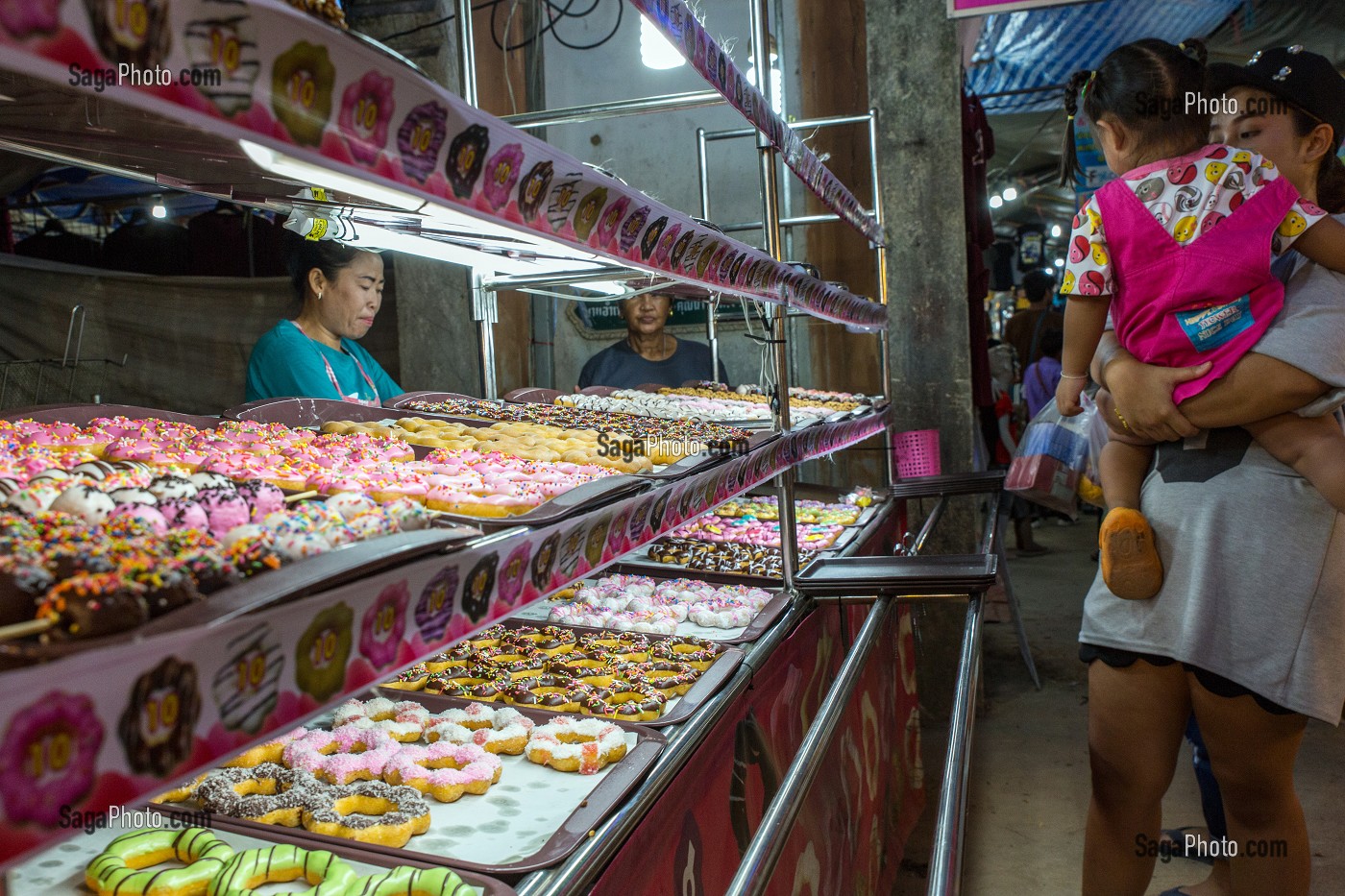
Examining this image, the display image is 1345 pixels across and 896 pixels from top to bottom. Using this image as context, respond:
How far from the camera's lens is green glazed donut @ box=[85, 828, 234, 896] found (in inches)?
45.4

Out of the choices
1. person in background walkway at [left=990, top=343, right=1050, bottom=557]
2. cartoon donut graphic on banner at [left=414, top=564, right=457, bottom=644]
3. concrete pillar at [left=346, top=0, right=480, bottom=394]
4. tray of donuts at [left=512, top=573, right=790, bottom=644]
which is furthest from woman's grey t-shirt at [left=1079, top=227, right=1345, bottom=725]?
person in background walkway at [left=990, top=343, right=1050, bottom=557]

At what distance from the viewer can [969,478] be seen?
157 inches

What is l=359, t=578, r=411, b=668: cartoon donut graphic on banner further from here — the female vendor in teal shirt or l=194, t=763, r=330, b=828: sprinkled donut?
the female vendor in teal shirt

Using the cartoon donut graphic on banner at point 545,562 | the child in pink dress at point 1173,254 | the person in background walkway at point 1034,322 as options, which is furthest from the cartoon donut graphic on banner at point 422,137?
the person in background walkway at point 1034,322

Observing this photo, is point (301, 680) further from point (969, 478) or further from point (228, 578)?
point (969, 478)

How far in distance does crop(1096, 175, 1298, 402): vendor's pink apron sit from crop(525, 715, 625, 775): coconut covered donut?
4.38 feet

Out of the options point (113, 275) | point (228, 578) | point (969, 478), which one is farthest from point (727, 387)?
point (113, 275)

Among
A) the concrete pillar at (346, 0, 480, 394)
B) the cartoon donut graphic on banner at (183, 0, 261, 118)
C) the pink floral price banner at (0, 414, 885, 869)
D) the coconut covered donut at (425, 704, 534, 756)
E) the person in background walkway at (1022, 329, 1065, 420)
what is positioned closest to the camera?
the pink floral price banner at (0, 414, 885, 869)

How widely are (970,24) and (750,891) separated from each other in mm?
5571

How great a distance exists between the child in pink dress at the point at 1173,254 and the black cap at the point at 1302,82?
0.17m

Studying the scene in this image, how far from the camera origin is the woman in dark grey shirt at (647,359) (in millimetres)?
4773

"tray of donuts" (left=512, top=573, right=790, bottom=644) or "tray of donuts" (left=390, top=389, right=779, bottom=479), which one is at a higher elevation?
"tray of donuts" (left=390, top=389, right=779, bottom=479)

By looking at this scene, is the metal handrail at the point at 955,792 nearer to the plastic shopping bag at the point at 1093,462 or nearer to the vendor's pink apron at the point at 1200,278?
the plastic shopping bag at the point at 1093,462

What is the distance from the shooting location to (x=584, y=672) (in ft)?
6.74
